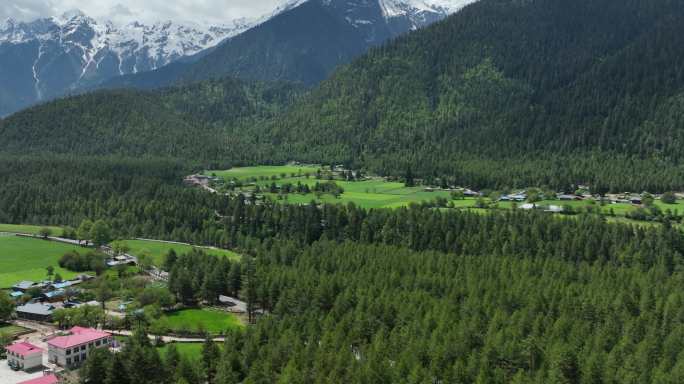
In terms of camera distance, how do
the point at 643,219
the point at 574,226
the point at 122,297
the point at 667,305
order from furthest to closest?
the point at 643,219, the point at 574,226, the point at 122,297, the point at 667,305

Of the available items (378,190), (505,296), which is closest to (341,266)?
(505,296)

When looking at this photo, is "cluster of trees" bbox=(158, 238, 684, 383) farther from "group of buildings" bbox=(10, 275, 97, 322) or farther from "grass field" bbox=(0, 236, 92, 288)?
"grass field" bbox=(0, 236, 92, 288)

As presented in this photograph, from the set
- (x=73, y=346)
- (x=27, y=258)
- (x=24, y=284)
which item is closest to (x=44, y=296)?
(x=24, y=284)

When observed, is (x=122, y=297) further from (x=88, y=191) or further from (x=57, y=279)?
(x=88, y=191)

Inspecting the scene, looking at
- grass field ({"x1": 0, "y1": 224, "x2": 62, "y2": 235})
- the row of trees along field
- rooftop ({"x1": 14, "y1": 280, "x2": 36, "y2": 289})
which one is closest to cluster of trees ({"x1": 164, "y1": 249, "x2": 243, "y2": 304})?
the row of trees along field

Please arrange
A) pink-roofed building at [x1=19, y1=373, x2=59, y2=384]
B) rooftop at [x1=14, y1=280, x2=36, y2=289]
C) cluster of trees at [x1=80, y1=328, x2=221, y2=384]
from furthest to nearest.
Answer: rooftop at [x1=14, y1=280, x2=36, y2=289]
pink-roofed building at [x1=19, y1=373, x2=59, y2=384]
cluster of trees at [x1=80, y1=328, x2=221, y2=384]

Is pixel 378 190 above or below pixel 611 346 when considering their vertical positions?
above

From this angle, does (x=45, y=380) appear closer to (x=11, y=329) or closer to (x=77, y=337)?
(x=77, y=337)
